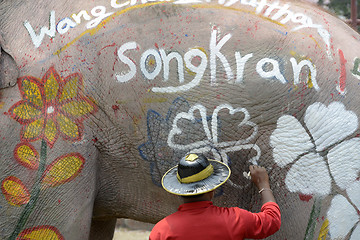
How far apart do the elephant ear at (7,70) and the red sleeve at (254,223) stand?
1.33 metres

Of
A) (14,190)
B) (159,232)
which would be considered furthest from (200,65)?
(14,190)

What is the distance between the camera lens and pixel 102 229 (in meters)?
3.61

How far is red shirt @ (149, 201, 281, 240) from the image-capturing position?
2.05 metres

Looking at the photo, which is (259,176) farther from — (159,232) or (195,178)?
(159,232)

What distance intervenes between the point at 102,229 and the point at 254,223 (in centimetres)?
178

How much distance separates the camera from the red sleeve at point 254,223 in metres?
2.09

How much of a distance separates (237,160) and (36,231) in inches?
43.2

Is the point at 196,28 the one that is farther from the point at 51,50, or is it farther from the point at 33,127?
the point at 33,127

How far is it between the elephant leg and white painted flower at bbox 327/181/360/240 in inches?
66.4

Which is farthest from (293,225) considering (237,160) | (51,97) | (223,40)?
(51,97)

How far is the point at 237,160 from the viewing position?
2.54 meters

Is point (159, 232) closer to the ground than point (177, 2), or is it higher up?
closer to the ground

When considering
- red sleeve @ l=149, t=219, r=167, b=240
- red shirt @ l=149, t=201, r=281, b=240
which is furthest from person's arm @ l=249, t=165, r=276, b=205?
red sleeve @ l=149, t=219, r=167, b=240

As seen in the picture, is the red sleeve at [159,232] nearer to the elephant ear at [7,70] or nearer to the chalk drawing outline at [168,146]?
the chalk drawing outline at [168,146]
